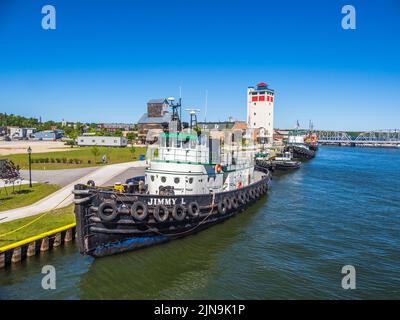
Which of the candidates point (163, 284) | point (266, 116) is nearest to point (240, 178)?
point (163, 284)

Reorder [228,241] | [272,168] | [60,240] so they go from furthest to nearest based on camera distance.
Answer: [272,168] < [228,241] < [60,240]

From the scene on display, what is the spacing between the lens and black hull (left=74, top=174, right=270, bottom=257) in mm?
15188

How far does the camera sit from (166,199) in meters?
17.2

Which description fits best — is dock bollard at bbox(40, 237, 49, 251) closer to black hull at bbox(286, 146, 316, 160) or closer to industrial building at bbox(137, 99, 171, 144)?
black hull at bbox(286, 146, 316, 160)

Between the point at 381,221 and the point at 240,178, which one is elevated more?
the point at 240,178

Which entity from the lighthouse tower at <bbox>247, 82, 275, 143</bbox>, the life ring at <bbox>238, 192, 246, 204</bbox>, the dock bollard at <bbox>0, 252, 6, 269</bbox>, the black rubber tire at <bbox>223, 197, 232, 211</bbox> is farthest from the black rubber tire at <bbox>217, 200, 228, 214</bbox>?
the lighthouse tower at <bbox>247, 82, 275, 143</bbox>


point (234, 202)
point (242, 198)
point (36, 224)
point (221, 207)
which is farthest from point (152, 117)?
point (36, 224)

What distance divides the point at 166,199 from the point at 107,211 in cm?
326


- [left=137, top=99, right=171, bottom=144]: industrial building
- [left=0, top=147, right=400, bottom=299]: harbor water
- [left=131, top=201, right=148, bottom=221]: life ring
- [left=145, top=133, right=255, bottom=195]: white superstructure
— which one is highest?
[left=137, top=99, right=171, bottom=144]: industrial building

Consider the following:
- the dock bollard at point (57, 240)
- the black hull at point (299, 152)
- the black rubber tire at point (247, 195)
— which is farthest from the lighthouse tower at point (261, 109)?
the dock bollard at point (57, 240)

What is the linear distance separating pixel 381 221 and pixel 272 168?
31561 mm

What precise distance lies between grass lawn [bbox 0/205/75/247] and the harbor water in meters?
1.35

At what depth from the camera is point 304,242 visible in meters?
20.0
